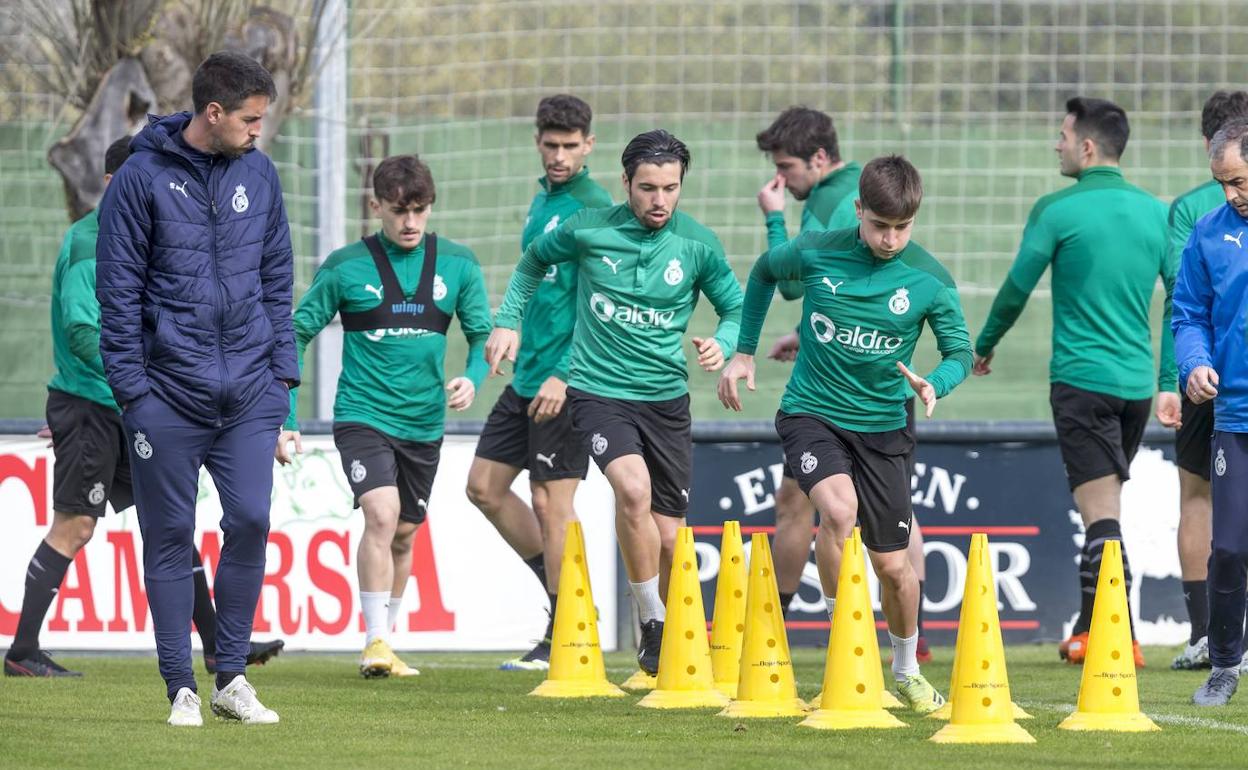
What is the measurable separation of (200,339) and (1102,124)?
4.43 meters

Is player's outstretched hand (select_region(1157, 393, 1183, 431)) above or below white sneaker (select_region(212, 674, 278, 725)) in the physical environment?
above

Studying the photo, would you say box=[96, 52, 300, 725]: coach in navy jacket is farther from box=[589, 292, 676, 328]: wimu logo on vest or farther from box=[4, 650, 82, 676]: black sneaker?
box=[4, 650, 82, 676]: black sneaker

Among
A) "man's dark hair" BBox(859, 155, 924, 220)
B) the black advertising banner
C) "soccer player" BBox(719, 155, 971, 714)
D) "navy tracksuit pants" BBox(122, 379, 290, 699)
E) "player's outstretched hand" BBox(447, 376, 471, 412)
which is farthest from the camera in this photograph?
the black advertising banner

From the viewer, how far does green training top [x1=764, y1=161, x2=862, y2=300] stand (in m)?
8.61

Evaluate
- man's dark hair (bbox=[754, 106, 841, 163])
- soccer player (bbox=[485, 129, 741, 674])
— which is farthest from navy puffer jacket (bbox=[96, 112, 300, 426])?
man's dark hair (bbox=[754, 106, 841, 163])

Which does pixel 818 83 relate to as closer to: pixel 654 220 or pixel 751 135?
pixel 751 135

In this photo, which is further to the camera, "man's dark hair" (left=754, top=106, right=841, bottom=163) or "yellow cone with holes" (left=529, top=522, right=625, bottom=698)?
"man's dark hair" (left=754, top=106, right=841, bottom=163)

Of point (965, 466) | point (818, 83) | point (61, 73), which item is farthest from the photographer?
point (818, 83)

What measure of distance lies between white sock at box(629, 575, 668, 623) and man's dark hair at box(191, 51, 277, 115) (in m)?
2.57

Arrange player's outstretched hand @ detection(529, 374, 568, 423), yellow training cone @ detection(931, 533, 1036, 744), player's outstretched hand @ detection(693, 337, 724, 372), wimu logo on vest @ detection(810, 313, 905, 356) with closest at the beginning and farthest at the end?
yellow training cone @ detection(931, 533, 1036, 744) < wimu logo on vest @ detection(810, 313, 905, 356) < player's outstretched hand @ detection(693, 337, 724, 372) < player's outstretched hand @ detection(529, 374, 568, 423)

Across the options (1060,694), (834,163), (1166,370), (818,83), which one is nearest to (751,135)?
(818,83)

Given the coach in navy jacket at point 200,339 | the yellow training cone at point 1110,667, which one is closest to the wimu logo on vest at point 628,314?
the coach in navy jacket at point 200,339

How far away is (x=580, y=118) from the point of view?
8664 millimetres

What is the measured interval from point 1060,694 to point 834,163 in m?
2.61
